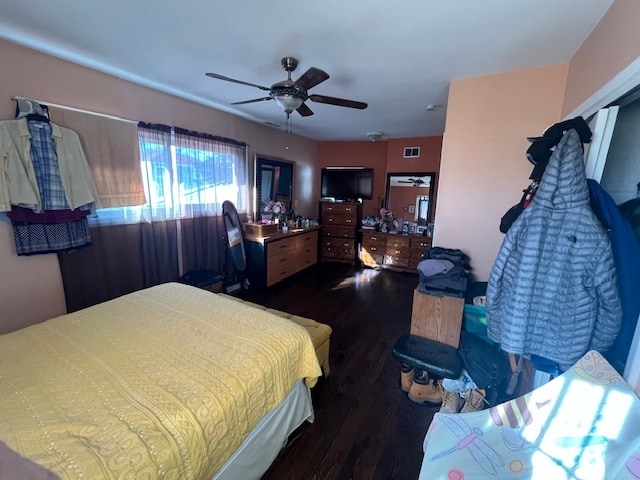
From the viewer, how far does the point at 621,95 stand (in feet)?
3.83

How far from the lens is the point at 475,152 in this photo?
2125 mm

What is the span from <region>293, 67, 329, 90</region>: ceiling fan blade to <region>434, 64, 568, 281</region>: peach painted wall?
1.17 metres

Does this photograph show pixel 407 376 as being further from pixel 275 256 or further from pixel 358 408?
pixel 275 256

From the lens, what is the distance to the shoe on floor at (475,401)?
1.64m

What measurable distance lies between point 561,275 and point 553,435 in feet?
1.94

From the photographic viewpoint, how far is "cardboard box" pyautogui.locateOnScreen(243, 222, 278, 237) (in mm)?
3527

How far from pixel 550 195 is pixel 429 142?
369 centimetres

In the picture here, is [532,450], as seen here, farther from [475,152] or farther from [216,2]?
[216,2]

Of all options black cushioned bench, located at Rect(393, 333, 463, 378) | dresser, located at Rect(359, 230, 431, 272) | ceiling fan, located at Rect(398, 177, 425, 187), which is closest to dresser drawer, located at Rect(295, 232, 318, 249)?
dresser, located at Rect(359, 230, 431, 272)

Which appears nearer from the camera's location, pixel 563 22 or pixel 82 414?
pixel 82 414

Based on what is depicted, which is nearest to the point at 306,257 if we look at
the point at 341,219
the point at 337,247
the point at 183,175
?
the point at 337,247

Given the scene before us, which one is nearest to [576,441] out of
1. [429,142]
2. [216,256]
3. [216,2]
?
[216,2]

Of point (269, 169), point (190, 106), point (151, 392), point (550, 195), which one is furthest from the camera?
point (269, 169)

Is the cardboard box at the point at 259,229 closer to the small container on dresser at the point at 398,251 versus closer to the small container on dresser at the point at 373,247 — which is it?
the small container on dresser at the point at 373,247
